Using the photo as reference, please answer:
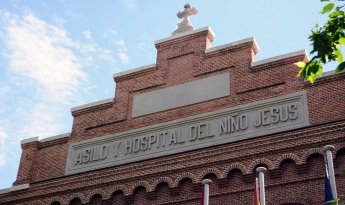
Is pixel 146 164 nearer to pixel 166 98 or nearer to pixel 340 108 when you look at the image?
pixel 166 98

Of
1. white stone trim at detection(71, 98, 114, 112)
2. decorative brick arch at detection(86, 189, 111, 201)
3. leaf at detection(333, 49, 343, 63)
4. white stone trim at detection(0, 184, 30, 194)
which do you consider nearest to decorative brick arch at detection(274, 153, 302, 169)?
decorative brick arch at detection(86, 189, 111, 201)

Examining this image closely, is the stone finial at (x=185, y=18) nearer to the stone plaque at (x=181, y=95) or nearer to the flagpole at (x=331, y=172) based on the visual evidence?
the stone plaque at (x=181, y=95)

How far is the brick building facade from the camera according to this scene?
683 inches

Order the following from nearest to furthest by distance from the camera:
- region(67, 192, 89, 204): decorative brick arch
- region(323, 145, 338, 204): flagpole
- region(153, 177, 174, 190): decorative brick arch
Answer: region(323, 145, 338, 204): flagpole < region(153, 177, 174, 190): decorative brick arch < region(67, 192, 89, 204): decorative brick arch

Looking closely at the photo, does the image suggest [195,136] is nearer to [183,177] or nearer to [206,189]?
[183,177]

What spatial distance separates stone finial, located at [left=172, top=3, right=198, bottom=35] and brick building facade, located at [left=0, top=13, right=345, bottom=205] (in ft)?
1.65

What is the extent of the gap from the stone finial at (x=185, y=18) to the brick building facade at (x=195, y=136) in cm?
50

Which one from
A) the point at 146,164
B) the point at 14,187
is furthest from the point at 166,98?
the point at 14,187

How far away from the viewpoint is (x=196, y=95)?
20172 millimetres

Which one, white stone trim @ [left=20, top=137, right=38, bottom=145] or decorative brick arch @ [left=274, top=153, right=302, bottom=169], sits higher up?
white stone trim @ [left=20, top=137, right=38, bottom=145]

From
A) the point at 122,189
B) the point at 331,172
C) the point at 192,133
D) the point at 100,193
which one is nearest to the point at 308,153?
the point at 331,172

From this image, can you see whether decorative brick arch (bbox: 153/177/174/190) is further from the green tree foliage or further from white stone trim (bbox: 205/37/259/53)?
the green tree foliage

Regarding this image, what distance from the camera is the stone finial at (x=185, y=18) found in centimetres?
2219

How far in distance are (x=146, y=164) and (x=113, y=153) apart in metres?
1.65
